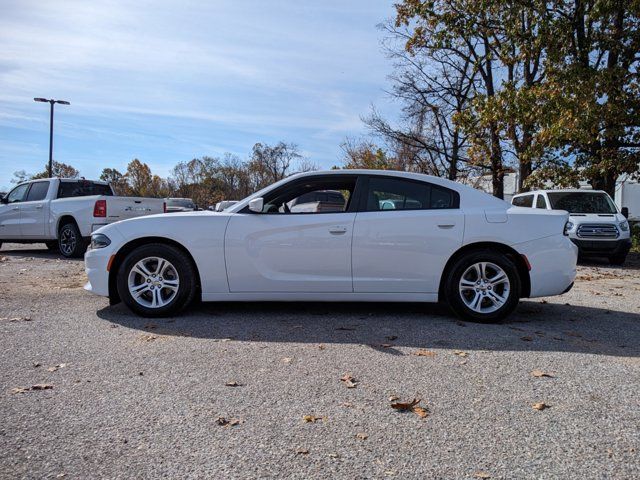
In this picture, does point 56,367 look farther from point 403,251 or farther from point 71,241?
point 71,241

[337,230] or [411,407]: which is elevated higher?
[337,230]

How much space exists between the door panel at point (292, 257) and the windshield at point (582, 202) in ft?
31.9

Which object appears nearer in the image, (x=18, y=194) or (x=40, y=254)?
(x=40, y=254)

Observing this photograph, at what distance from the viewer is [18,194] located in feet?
44.8

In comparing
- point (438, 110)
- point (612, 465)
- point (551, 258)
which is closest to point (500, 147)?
point (438, 110)

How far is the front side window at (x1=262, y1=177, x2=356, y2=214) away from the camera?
19.6 ft

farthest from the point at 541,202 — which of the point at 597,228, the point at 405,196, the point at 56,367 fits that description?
the point at 56,367

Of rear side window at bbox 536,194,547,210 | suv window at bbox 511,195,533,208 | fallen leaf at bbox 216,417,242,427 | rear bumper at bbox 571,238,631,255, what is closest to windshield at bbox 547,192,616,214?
rear side window at bbox 536,194,547,210

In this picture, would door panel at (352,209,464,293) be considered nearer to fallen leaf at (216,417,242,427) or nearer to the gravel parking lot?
the gravel parking lot

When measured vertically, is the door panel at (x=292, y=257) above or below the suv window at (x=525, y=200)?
below

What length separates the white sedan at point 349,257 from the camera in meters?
5.71

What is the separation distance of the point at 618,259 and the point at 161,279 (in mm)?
11495

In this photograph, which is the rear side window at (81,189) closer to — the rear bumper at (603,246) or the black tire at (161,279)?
the black tire at (161,279)

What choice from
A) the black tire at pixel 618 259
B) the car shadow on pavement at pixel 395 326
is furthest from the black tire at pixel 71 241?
the black tire at pixel 618 259
